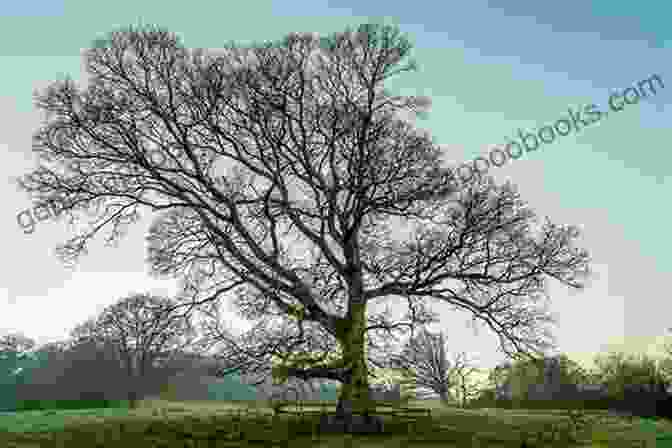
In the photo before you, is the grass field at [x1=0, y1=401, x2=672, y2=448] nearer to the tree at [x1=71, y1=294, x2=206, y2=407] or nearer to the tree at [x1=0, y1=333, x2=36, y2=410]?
the tree at [x1=71, y1=294, x2=206, y2=407]

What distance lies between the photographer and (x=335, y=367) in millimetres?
13859

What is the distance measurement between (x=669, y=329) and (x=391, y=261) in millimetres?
28046

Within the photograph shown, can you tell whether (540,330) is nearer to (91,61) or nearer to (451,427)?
(451,427)

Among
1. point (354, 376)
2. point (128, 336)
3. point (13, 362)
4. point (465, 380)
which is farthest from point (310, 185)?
point (13, 362)

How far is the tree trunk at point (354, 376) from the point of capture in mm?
14297

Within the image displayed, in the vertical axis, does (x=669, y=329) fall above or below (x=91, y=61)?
below

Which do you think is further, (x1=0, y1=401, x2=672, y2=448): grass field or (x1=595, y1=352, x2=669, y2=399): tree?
(x1=595, y1=352, x2=669, y2=399): tree

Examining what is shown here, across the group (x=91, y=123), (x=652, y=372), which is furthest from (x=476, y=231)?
(x=652, y=372)

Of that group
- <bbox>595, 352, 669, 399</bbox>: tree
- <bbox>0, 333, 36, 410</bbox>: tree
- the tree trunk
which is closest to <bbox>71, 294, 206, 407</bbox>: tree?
<bbox>0, 333, 36, 410</bbox>: tree

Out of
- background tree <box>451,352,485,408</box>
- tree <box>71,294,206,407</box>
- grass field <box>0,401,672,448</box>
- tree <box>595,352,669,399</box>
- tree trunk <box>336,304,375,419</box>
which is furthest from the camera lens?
background tree <box>451,352,485,408</box>

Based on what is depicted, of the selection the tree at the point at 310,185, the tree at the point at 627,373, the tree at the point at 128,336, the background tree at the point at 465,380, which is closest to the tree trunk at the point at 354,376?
the tree at the point at 310,185

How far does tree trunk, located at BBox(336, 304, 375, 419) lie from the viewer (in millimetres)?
14297

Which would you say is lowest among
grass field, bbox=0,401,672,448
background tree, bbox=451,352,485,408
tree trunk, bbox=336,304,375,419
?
background tree, bbox=451,352,485,408

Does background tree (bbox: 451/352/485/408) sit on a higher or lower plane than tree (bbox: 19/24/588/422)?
lower
